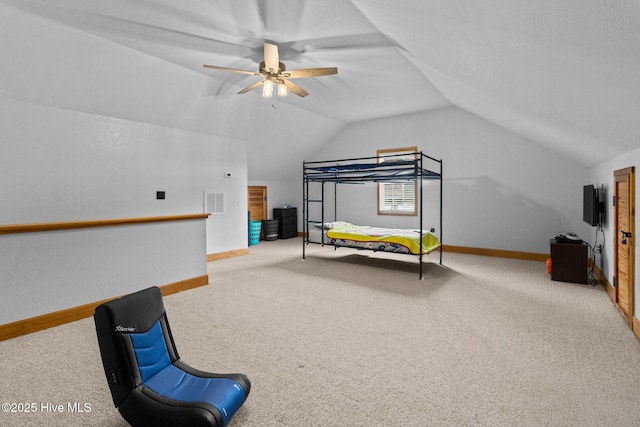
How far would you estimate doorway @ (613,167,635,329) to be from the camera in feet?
9.83

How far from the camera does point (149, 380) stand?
1868 mm

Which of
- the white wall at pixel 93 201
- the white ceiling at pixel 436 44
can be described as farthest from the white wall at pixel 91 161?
the white ceiling at pixel 436 44

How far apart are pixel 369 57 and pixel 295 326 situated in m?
3.37

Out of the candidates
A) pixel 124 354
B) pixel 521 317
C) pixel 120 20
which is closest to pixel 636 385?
pixel 521 317

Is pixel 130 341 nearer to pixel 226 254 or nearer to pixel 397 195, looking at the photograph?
pixel 226 254

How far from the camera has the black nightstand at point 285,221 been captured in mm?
8797

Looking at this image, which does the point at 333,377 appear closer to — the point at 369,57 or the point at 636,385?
the point at 636,385

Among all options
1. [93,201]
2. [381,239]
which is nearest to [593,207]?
[381,239]

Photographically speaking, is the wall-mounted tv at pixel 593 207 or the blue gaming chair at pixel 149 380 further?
the wall-mounted tv at pixel 593 207

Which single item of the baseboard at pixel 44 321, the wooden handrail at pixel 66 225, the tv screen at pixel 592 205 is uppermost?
the tv screen at pixel 592 205

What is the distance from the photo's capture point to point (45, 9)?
3.04 metres

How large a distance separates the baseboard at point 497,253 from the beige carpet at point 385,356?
166 cm

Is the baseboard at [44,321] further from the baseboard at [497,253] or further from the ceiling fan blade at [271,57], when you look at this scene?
the baseboard at [497,253]

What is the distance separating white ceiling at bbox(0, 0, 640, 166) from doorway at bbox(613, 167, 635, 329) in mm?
368
